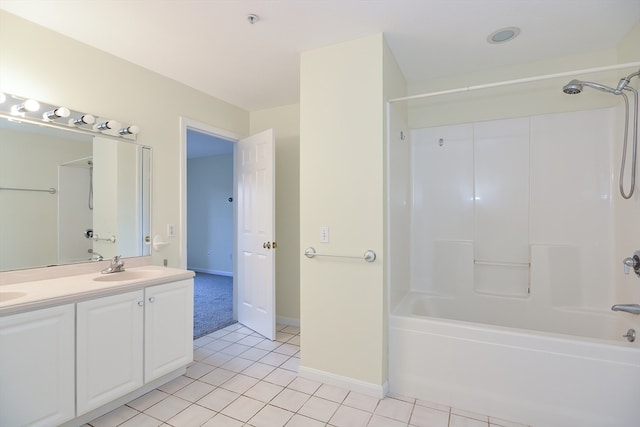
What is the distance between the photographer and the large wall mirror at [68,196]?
1891 millimetres

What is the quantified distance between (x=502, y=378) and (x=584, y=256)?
49.1 inches

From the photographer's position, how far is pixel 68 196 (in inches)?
83.6

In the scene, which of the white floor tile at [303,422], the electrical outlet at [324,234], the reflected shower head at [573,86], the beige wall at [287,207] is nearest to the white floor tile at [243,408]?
the white floor tile at [303,422]

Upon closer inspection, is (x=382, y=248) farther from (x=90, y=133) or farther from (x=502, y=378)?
(x=90, y=133)

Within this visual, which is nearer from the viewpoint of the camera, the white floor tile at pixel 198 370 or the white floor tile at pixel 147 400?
the white floor tile at pixel 147 400

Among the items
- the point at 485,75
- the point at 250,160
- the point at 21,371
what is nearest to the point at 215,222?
the point at 250,160

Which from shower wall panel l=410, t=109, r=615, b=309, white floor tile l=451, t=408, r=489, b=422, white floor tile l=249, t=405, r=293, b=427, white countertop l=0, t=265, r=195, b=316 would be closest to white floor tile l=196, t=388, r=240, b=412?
white floor tile l=249, t=405, r=293, b=427

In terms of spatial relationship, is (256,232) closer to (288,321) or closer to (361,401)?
(288,321)

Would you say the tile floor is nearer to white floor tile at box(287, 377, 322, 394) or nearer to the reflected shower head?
white floor tile at box(287, 377, 322, 394)

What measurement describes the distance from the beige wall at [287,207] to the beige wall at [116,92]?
0.61m

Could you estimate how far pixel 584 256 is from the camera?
236cm

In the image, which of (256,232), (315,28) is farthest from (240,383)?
(315,28)

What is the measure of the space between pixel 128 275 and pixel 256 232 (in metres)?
1.21

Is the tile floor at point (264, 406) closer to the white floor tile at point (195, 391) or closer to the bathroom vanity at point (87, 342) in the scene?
the white floor tile at point (195, 391)
